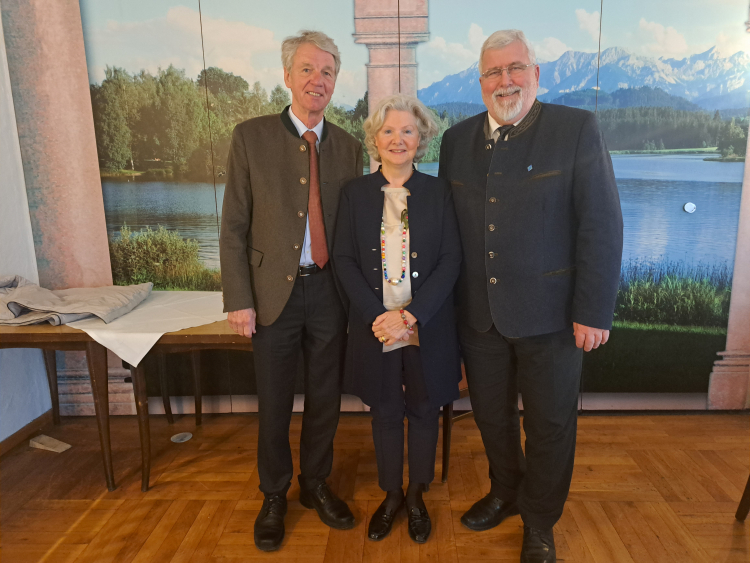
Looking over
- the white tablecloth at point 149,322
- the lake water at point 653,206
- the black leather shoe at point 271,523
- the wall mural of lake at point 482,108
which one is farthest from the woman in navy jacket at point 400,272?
the lake water at point 653,206

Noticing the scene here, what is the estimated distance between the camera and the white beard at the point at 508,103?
165 centimetres

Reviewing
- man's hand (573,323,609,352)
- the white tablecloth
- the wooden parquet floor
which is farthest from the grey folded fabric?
man's hand (573,323,609,352)

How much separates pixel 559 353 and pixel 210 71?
2.33 metres

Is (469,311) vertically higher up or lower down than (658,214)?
lower down

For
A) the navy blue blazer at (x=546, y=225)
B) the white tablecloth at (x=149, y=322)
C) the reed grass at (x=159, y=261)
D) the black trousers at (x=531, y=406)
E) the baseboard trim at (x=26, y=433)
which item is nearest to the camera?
the navy blue blazer at (x=546, y=225)

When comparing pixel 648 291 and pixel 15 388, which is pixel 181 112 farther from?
pixel 648 291

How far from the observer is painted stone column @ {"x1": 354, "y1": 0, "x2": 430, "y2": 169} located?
2.69m

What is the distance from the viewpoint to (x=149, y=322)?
2334 mm

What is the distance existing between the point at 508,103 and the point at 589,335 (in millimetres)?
813

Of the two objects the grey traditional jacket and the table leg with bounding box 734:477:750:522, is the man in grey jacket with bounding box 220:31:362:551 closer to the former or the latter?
the grey traditional jacket

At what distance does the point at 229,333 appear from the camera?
221 centimetres

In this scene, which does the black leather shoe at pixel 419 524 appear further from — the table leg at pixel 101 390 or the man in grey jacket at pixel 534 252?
the table leg at pixel 101 390

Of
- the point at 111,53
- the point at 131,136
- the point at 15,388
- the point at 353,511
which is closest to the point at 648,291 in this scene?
the point at 353,511

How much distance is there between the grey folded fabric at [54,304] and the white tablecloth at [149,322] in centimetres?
4
